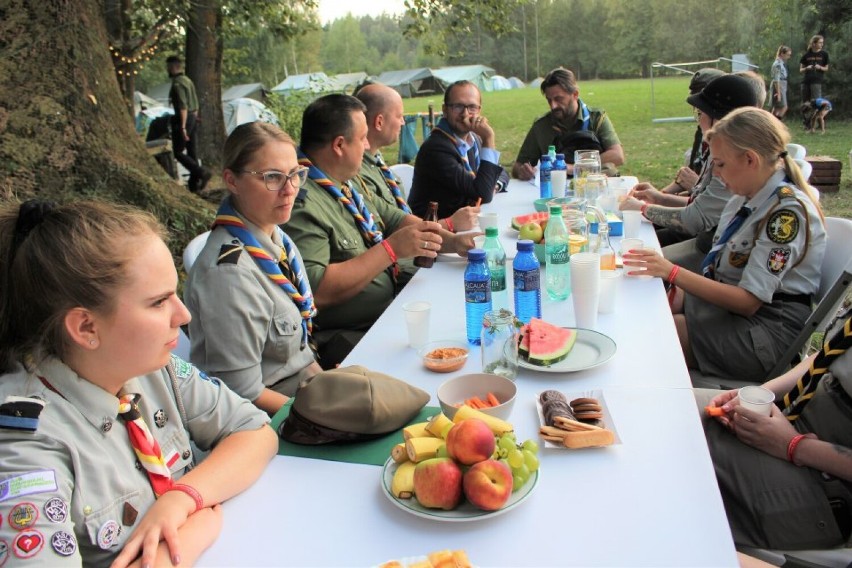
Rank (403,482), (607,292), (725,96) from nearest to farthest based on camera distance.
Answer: (403,482) → (607,292) → (725,96)

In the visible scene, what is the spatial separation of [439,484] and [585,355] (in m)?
0.87

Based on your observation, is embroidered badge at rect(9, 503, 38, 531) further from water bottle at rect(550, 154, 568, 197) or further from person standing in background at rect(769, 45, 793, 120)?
person standing in background at rect(769, 45, 793, 120)

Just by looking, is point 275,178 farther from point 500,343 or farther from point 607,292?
point 607,292

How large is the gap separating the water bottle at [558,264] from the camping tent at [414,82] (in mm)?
40947

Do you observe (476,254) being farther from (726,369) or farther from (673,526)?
(726,369)

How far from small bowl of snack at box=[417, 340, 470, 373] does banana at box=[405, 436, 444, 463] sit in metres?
0.56

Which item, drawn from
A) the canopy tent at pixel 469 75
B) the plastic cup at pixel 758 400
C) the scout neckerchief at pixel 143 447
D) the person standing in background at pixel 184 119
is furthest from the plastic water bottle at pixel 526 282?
the canopy tent at pixel 469 75

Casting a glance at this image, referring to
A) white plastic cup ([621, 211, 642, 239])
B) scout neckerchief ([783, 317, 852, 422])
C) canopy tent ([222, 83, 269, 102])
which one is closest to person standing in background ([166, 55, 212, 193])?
white plastic cup ([621, 211, 642, 239])

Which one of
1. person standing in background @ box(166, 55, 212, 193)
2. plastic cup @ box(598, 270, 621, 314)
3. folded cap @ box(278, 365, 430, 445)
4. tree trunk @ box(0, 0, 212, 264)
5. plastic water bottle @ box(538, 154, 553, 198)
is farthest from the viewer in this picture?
person standing in background @ box(166, 55, 212, 193)

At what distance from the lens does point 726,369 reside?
2.63 metres

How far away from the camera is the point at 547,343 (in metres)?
1.96

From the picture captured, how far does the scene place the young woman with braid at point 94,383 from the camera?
119 cm

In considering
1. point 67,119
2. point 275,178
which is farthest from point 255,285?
point 67,119

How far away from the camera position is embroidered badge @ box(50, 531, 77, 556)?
3.56 feet
